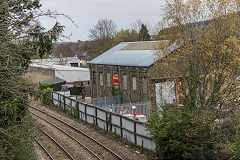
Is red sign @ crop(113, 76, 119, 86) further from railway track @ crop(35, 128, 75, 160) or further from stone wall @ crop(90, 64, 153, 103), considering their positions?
railway track @ crop(35, 128, 75, 160)

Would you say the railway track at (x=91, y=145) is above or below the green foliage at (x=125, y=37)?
below

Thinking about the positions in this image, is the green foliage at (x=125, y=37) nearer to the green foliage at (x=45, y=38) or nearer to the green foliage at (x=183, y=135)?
the green foliage at (x=183, y=135)

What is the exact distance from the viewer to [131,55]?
3284 centimetres

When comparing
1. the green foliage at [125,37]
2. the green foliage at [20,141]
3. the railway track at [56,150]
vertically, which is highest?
the green foliage at [125,37]

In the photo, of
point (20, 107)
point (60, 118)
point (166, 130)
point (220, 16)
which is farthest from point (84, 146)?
point (220, 16)

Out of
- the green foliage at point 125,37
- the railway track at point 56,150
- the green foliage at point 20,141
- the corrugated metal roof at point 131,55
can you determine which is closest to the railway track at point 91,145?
the railway track at point 56,150

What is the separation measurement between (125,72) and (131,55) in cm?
264

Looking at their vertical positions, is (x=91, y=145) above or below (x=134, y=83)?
below

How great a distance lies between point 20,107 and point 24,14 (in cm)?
350

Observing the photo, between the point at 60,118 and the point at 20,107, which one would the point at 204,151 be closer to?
Answer: the point at 20,107

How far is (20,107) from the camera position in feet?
36.6

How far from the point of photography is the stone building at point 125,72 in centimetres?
2859

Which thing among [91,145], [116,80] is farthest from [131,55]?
[91,145]

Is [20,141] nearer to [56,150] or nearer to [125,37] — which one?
[56,150]
